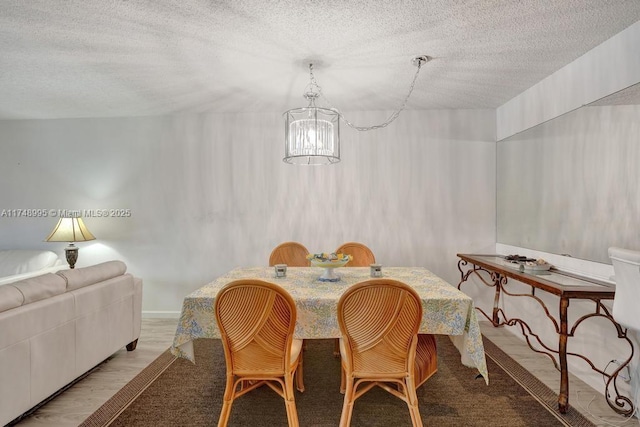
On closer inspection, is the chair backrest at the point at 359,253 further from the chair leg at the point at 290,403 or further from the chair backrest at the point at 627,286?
A: the chair backrest at the point at 627,286

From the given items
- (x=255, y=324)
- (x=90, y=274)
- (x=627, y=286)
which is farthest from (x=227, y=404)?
(x=627, y=286)

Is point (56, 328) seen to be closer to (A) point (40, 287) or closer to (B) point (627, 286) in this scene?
(A) point (40, 287)

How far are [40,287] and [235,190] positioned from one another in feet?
7.48

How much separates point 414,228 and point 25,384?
3542 millimetres

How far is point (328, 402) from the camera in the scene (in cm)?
227

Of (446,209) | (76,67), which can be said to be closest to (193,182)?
(76,67)

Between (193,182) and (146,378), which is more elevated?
(193,182)

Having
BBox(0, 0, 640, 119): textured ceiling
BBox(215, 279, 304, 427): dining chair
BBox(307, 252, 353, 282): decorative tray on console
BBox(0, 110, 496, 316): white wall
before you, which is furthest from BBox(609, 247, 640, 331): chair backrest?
BBox(0, 110, 496, 316): white wall

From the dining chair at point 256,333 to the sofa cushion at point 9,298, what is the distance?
46.4 inches

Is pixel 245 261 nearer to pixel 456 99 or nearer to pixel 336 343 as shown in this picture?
pixel 336 343

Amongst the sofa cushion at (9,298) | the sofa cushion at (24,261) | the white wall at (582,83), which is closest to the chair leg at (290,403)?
the sofa cushion at (9,298)

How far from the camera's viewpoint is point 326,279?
256 centimetres

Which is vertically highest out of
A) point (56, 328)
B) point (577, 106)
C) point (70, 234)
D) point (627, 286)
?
point (577, 106)

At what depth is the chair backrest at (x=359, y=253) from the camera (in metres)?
3.31
